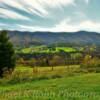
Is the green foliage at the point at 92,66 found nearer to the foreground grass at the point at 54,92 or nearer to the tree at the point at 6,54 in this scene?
the tree at the point at 6,54

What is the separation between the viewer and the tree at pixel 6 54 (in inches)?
1784

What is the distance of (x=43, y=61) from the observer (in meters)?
91.4

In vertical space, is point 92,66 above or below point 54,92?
below

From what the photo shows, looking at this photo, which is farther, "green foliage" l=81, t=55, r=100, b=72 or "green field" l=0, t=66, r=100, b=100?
"green foliage" l=81, t=55, r=100, b=72

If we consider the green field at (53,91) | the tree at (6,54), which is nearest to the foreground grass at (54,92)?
the green field at (53,91)

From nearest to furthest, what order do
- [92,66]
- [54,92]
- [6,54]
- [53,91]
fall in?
[54,92]
[53,91]
[6,54]
[92,66]

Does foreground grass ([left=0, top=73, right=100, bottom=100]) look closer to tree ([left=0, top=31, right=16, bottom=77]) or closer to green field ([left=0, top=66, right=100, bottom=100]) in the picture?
green field ([left=0, top=66, right=100, bottom=100])

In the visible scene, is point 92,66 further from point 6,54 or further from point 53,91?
point 53,91

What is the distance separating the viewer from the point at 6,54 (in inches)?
1802

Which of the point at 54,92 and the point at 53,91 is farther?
the point at 53,91

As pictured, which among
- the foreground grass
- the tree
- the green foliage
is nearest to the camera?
the foreground grass

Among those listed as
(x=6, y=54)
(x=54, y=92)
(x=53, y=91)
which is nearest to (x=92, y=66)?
(x=6, y=54)

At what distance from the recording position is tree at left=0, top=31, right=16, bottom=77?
4531 cm

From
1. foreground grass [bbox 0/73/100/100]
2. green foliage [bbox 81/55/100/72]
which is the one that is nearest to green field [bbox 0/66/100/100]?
foreground grass [bbox 0/73/100/100]
